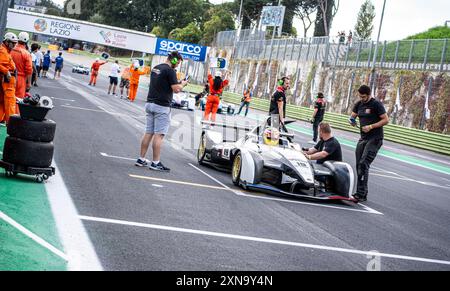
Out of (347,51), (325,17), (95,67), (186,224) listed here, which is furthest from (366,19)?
(186,224)

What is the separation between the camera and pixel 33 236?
19.9ft

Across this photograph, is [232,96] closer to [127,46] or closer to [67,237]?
[127,46]

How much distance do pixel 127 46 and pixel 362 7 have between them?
→ 51.2m

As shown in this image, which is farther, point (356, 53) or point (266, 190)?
point (356, 53)

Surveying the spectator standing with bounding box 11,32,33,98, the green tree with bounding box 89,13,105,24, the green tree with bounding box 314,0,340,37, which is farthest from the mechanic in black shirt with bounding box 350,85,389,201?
the green tree with bounding box 89,13,105,24

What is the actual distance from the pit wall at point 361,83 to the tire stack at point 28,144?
27.2m

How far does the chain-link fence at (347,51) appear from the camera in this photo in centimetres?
3528

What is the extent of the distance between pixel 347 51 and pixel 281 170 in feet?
117

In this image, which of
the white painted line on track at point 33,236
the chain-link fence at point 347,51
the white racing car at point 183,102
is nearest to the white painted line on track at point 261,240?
the white painted line on track at point 33,236

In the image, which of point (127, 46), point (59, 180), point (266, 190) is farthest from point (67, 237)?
point (127, 46)

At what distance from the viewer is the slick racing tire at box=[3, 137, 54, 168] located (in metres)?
8.35

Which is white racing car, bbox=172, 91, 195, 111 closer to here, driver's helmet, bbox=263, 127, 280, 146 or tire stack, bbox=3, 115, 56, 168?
driver's helmet, bbox=263, 127, 280, 146

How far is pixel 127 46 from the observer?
62.1 m

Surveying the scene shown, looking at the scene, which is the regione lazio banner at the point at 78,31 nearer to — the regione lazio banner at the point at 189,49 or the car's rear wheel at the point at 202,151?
the regione lazio banner at the point at 189,49
